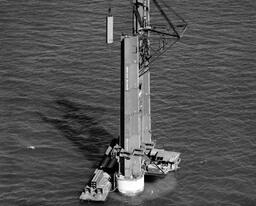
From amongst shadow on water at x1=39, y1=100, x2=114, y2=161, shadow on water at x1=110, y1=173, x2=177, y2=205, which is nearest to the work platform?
shadow on water at x1=110, y1=173, x2=177, y2=205

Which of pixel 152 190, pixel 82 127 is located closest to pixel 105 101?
pixel 82 127

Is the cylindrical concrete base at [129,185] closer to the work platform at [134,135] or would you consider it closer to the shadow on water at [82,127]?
the work platform at [134,135]

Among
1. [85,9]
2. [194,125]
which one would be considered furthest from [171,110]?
[85,9]

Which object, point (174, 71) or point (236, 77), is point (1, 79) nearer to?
point (174, 71)

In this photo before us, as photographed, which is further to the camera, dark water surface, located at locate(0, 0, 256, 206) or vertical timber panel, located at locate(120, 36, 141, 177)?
dark water surface, located at locate(0, 0, 256, 206)

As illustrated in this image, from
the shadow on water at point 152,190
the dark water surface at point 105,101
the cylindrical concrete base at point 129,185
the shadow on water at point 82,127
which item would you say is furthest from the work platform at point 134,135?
the shadow on water at point 82,127

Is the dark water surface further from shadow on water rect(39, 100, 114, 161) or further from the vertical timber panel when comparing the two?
the vertical timber panel

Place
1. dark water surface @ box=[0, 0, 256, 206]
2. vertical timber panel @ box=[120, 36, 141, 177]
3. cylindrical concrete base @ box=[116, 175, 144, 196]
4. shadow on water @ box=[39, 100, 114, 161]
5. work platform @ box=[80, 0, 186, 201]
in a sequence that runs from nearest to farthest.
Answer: vertical timber panel @ box=[120, 36, 141, 177]
work platform @ box=[80, 0, 186, 201]
cylindrical concrete base @ box=[116, 175, 144, 196]
dark water surface @ box=[0, 0, 256, 206]
shadow on water @ box=[39, 100, 114, 161]
